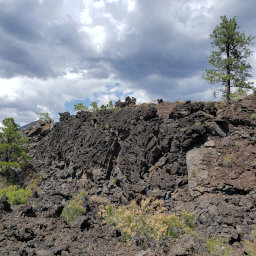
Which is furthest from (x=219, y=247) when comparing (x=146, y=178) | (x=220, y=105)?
(x=220, y=105)

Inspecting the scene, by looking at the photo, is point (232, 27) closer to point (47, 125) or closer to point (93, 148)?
point (93, 148)

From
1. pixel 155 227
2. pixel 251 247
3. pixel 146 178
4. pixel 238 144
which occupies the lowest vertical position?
pixel 251 247

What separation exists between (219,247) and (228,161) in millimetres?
5251

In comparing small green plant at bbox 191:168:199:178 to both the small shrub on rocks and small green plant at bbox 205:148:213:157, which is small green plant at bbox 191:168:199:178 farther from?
the small shrub on rocks

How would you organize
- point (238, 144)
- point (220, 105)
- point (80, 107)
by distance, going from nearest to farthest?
point (238, 144) < point (220, 105) < point (80, 107)

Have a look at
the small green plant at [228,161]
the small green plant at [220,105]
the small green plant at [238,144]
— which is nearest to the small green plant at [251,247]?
the small green plant at [228,161]

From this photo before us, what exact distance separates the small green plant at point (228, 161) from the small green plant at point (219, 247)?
471 centimetres

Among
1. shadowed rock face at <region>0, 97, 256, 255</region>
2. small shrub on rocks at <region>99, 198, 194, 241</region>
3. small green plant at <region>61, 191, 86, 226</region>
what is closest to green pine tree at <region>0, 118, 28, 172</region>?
shadowed rock face at <region>0, 97, 256, 255</region>

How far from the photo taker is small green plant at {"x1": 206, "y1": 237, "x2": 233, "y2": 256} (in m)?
6.52

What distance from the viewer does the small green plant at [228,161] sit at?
11047 millimetres

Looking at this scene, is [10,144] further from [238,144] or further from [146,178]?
[238,144]

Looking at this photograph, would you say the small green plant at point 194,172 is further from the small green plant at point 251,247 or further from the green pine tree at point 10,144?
the green pine tree at point 10,144

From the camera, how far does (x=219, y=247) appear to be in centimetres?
686

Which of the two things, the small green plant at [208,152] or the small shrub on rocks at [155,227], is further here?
the small green plant at [208,152]
